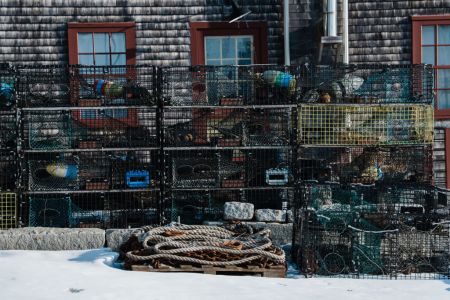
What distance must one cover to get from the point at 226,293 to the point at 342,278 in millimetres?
1651

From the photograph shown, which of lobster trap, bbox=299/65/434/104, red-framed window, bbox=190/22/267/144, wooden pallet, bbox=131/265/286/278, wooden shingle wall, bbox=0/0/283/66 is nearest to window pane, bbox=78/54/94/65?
wooden shingle wall, bbox=0/0/283/66

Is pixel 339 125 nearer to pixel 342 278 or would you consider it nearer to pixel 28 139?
pixel 342 278

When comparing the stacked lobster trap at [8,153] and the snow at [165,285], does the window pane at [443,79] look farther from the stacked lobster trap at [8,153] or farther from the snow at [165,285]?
the stacked lobster trap at [8,153]

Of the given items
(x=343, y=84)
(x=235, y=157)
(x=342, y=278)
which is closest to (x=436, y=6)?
(x=343, y=84)

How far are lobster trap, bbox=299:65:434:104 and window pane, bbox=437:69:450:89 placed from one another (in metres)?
2.72

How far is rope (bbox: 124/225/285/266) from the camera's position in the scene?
9430 mm

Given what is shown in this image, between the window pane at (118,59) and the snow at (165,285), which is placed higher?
the window pane at (118,59)

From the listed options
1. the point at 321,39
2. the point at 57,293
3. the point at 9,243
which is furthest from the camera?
the point at 321,39

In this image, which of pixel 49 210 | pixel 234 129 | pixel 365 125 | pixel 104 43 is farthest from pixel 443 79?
pixel 49 210

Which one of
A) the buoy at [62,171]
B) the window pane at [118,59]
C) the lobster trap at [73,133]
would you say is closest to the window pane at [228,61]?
the window pane at [118,59]

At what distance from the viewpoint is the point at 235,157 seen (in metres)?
11.8

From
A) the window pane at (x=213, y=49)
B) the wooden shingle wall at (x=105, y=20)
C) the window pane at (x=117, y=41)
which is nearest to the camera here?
the wooden shingle wall at (x=105, y=20)

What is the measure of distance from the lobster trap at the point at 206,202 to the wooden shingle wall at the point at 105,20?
3465 mm

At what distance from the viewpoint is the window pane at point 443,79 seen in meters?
15.1
